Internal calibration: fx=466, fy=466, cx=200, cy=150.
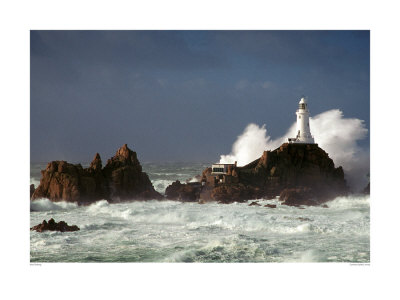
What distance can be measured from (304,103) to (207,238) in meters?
3.39

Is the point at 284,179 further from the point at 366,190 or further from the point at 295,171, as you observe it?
the point at 366,190

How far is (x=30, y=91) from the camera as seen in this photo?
947cm

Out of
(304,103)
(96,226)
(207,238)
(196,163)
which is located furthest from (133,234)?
(304,103)

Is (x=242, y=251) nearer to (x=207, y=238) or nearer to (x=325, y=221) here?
(x=207, y=238)

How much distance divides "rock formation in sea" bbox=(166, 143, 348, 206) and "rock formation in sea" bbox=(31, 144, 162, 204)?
102 centimetres

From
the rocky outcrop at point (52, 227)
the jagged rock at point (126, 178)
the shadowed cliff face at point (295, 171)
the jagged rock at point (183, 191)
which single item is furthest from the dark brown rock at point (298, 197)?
the rocky outcrop at point (52, 227)

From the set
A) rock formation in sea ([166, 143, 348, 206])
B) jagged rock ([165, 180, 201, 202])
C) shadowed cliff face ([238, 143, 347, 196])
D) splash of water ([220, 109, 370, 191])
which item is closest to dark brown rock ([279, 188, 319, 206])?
rock formation in sea ([166, 143, 348, 206])

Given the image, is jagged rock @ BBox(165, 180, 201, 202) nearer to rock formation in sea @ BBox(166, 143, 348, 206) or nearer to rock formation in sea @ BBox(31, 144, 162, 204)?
rock formation in sea @ BBox(166, 143, 348, 206)

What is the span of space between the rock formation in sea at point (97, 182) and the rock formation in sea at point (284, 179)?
1.02 meters

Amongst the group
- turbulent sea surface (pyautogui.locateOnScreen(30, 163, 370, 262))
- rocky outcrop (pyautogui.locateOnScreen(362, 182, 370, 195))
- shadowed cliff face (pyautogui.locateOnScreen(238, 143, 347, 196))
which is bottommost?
turbulent sea surface (pyautogui.locateOnScreen(30, 163, 370, 262))

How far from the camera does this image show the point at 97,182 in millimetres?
10445

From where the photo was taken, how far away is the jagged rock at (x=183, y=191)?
33.6 ft

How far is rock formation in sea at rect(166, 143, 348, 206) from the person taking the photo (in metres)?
10.1
